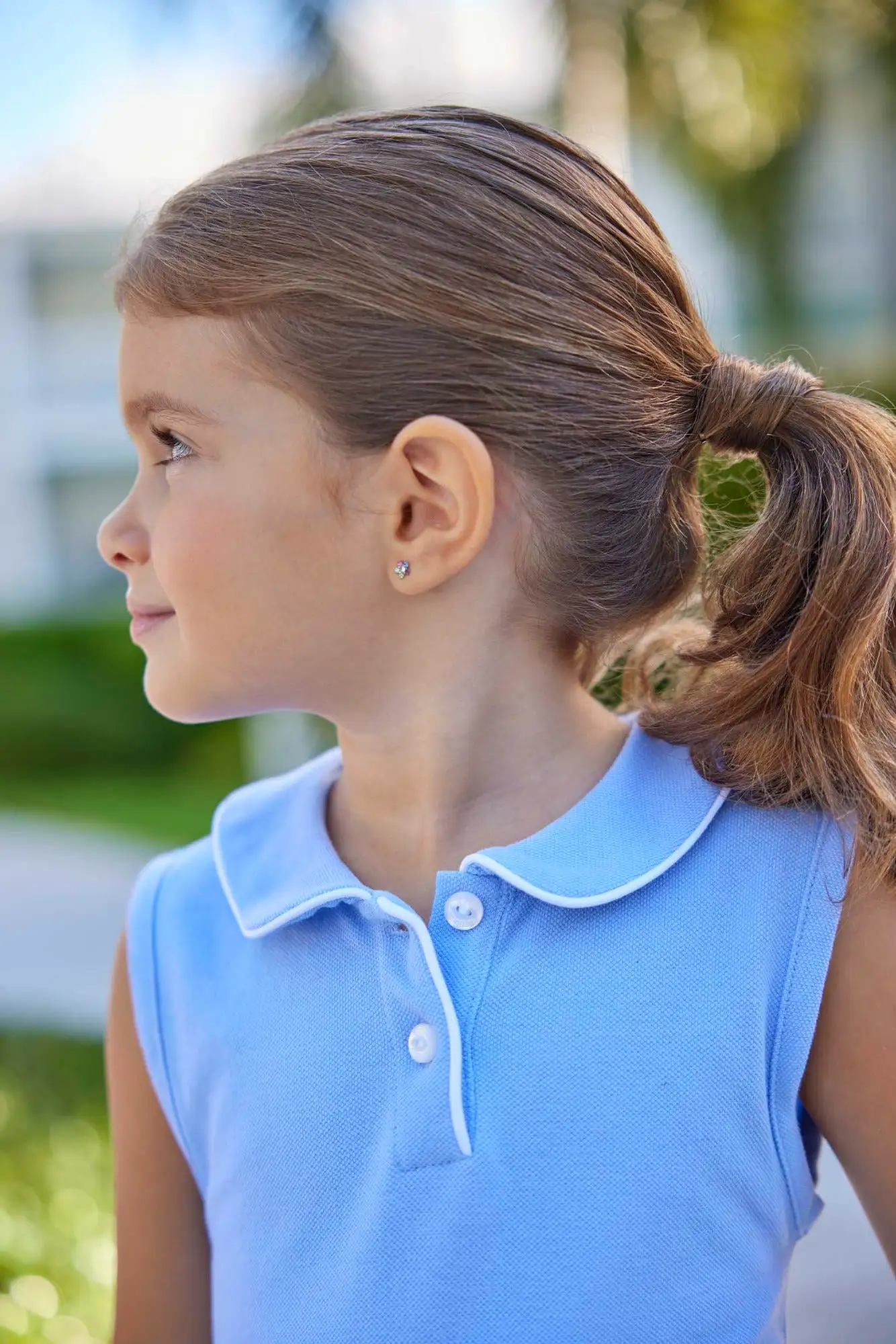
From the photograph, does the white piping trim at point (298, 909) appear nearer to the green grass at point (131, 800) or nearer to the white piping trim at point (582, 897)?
the white piping trim at point (582, 897)

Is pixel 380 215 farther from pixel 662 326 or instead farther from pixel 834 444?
pixel 834 444

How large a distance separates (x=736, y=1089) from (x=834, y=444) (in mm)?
614

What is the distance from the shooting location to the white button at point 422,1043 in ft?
4.00


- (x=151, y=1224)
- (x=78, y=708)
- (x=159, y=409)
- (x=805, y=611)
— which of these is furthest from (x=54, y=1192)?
(x=78, y=708)

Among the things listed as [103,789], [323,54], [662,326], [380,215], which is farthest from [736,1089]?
[103,789]

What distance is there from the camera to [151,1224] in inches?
57.5

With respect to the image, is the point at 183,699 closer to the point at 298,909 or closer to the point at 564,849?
the point at 298,909

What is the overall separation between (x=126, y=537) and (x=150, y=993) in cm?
48

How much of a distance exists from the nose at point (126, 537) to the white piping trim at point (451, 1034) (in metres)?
0.45

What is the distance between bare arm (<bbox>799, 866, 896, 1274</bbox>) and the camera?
3.93ft

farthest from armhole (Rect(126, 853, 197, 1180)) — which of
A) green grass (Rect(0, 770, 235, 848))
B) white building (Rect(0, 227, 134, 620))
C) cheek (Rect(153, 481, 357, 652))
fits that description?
white building (Rect(0, 227, 134, 620))

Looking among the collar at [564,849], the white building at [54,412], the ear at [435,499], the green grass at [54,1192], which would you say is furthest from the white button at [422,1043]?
the white building at [54,412]

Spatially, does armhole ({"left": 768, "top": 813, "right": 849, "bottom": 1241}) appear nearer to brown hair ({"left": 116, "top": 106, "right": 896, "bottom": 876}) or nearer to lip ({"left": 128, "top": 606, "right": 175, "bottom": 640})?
brown hair ({"left": 116, "top": 106, "right": 896, "bottom": 876})

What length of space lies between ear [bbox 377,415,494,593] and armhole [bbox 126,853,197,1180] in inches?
18.8
